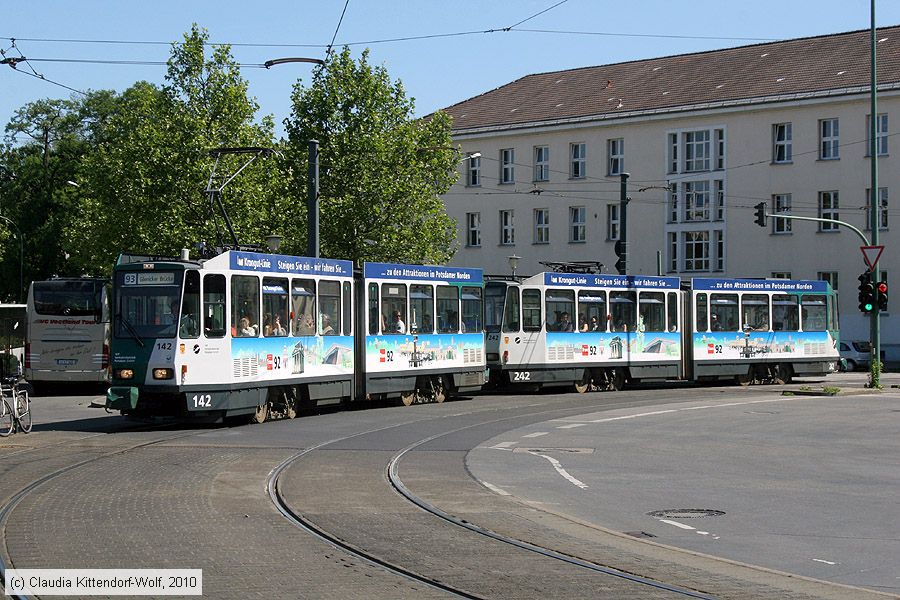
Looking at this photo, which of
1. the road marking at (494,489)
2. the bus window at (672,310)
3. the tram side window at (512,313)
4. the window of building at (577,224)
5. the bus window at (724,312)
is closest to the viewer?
the road marking at (494,489)

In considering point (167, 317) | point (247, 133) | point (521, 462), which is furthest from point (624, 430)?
point (247, 133)

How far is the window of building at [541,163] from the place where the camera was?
70.8 m

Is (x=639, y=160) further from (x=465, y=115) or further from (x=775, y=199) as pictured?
(x=465, y=115)

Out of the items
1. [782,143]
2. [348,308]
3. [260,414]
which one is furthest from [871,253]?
[782,143]

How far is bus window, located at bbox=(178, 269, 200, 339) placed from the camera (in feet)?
72.9

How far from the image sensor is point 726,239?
64.9 meters

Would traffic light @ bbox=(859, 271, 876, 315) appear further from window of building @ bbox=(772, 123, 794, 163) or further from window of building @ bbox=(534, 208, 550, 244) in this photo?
window of building @ bbox=(534, 208, 550, 244)

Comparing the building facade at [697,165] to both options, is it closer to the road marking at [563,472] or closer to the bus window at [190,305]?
the bus window at [190,305]

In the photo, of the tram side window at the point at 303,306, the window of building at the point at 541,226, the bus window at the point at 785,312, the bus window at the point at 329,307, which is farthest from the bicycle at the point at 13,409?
the window of building at the point at 541,226

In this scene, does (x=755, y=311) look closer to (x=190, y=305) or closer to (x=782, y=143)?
(x=190, y=305)

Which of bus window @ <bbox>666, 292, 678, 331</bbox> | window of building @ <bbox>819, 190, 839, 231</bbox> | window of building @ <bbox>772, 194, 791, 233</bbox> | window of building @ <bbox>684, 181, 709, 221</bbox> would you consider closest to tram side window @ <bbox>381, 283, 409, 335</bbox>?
bus window @ <bbox>666, 292, 678, 331</bbox>

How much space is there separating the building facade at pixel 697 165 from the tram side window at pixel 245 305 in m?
35.0

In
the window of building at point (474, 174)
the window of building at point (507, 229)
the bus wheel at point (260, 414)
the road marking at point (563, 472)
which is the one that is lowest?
the road marking at point (563, 472)

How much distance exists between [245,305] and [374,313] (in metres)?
5.26
